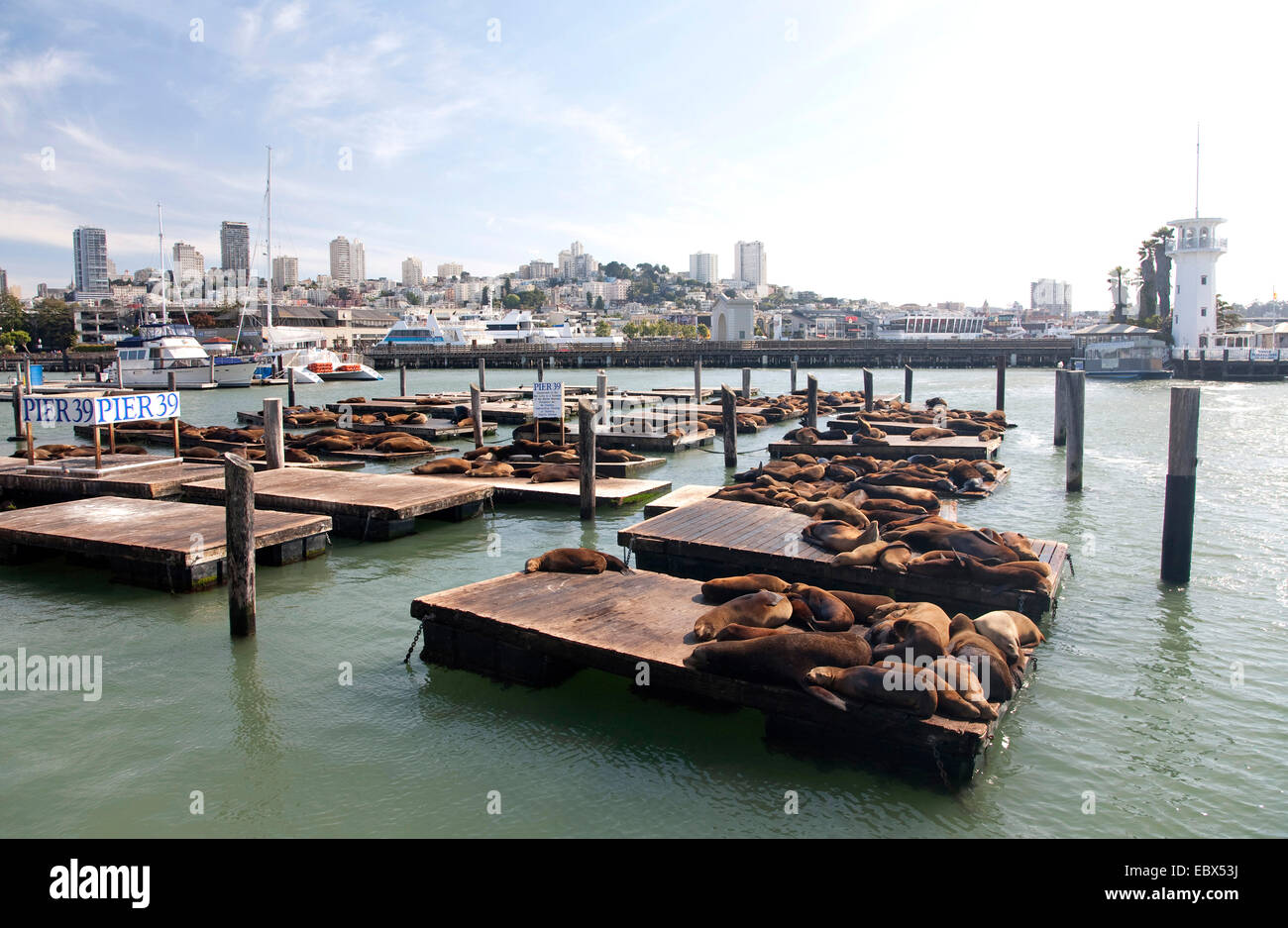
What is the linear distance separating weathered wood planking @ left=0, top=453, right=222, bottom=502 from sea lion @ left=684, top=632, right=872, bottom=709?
10933mm

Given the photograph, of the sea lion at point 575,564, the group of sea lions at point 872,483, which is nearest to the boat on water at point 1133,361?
the group of sea lions at point 872,483

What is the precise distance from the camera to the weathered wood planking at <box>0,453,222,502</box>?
44.9 feet

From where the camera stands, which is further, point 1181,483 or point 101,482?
point 101,482

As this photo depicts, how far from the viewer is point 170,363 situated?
46875 mm

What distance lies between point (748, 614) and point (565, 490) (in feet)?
27.5

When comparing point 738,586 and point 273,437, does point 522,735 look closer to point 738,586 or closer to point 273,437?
point 738,586

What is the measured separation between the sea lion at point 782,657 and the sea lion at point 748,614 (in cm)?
50

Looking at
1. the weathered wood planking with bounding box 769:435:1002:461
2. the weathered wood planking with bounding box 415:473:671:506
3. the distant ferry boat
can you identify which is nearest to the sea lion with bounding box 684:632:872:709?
the weathered wood planking with bounding box 415:473:671:506

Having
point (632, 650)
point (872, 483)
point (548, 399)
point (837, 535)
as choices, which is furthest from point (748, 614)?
point (548, 399)

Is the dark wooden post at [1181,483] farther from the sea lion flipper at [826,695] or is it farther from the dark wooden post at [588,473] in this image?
the dark wooden post at [588,473]

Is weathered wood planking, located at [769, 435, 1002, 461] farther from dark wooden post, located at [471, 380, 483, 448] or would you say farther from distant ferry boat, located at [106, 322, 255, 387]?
distant ferry boat, located at [106, 322, 255, 387]

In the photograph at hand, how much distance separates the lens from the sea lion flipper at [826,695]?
5.58 m
